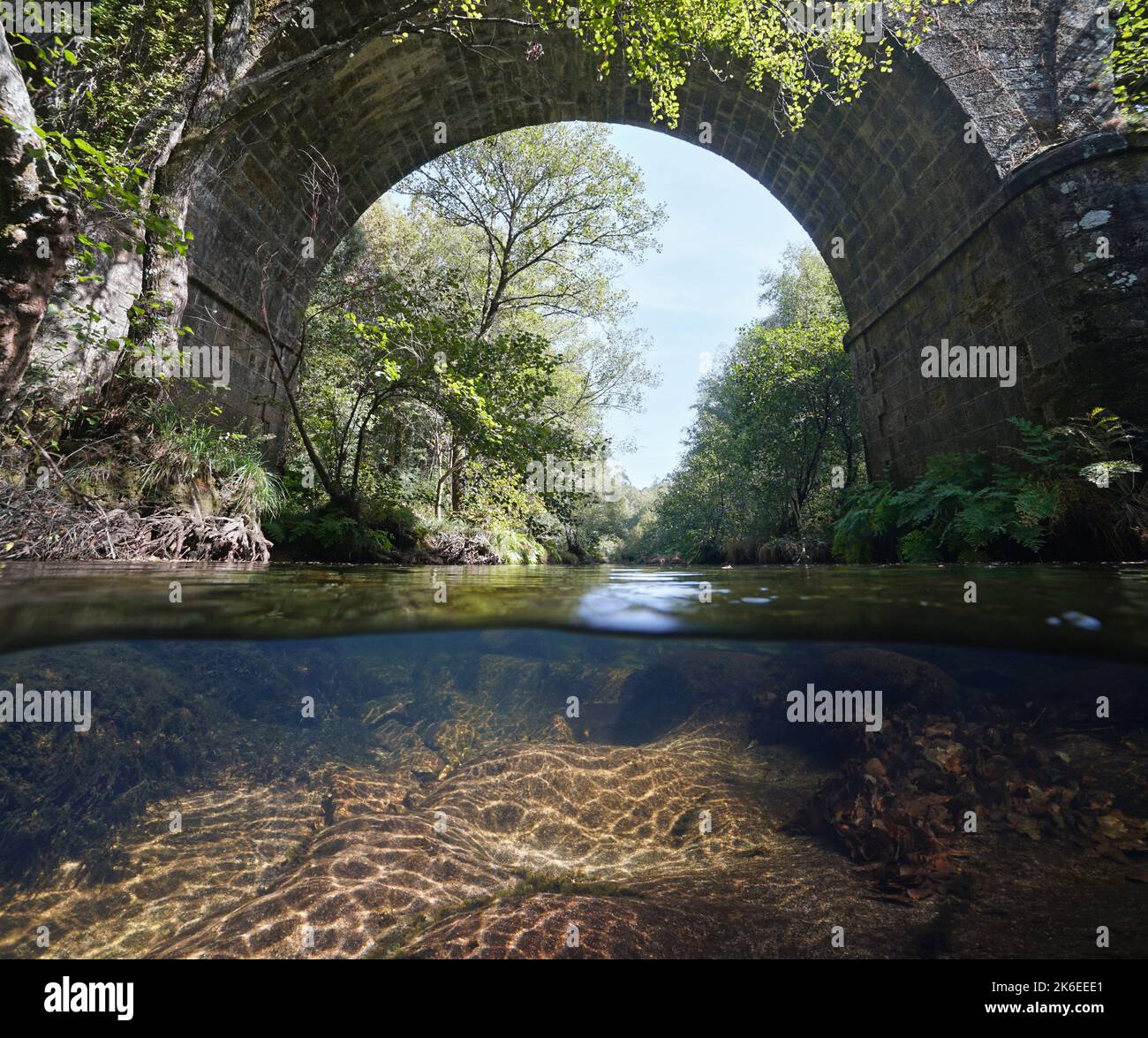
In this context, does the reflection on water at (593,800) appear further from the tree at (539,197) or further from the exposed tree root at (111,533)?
the tree at (539,197)

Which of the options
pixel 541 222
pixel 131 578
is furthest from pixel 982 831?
pixel 541 222

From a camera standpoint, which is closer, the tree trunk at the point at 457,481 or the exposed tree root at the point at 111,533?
the exposed tree root at the point at 111,533

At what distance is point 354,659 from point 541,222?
15843 millimetres

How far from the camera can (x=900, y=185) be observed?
10.0 m

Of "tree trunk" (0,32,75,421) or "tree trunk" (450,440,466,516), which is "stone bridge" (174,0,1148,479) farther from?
"tree trunk" (0,32,75,421)

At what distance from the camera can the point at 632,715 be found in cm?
622

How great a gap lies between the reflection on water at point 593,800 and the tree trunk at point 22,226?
7.33 ft

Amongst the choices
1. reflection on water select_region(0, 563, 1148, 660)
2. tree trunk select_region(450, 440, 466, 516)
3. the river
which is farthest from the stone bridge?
A: reflection on water select_region(0, 563, 1148, 660)

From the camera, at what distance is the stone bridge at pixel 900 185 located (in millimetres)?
7340

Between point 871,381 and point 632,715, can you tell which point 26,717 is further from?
point 871,381

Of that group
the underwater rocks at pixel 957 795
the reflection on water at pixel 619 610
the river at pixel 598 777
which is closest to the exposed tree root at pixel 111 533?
the river at pixel 598 777

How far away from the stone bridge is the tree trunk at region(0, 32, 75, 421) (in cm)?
575

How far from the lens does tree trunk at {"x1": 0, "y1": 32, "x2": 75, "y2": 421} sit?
163 inches

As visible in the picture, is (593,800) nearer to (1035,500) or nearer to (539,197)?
(1035,500)
